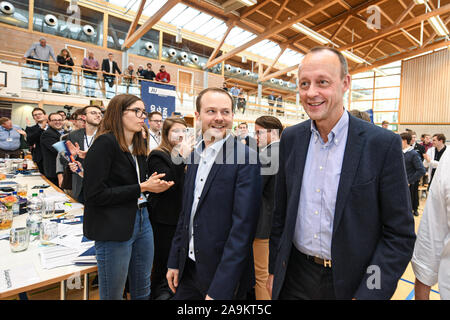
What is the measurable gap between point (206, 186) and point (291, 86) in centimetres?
2358

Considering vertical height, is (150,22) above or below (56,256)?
above

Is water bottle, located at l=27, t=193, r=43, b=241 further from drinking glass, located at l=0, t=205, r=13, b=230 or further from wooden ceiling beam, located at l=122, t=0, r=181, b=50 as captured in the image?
wooden ceiling beam, located at l=122, t=0, r=181, b=50

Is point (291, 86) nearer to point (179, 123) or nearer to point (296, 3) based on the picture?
point (296, 3)

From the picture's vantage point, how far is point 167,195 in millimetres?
2283

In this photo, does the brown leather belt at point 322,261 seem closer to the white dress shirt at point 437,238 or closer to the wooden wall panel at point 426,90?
the white dress shirt at point 437,238

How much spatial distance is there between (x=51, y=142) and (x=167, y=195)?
10.3 feet

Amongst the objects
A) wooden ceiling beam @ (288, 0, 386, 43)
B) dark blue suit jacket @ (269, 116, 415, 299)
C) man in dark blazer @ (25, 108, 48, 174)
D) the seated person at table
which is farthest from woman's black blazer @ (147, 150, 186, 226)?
wooden ceiling beam @ (288, 0, 386, 43)

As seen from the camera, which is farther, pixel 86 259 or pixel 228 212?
pixel 86 259

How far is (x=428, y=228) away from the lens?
1097mm

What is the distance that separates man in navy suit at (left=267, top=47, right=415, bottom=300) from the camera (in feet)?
3.30

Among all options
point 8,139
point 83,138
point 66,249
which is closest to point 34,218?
point 66,249

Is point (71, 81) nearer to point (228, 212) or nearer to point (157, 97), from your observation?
point (157, 97)
